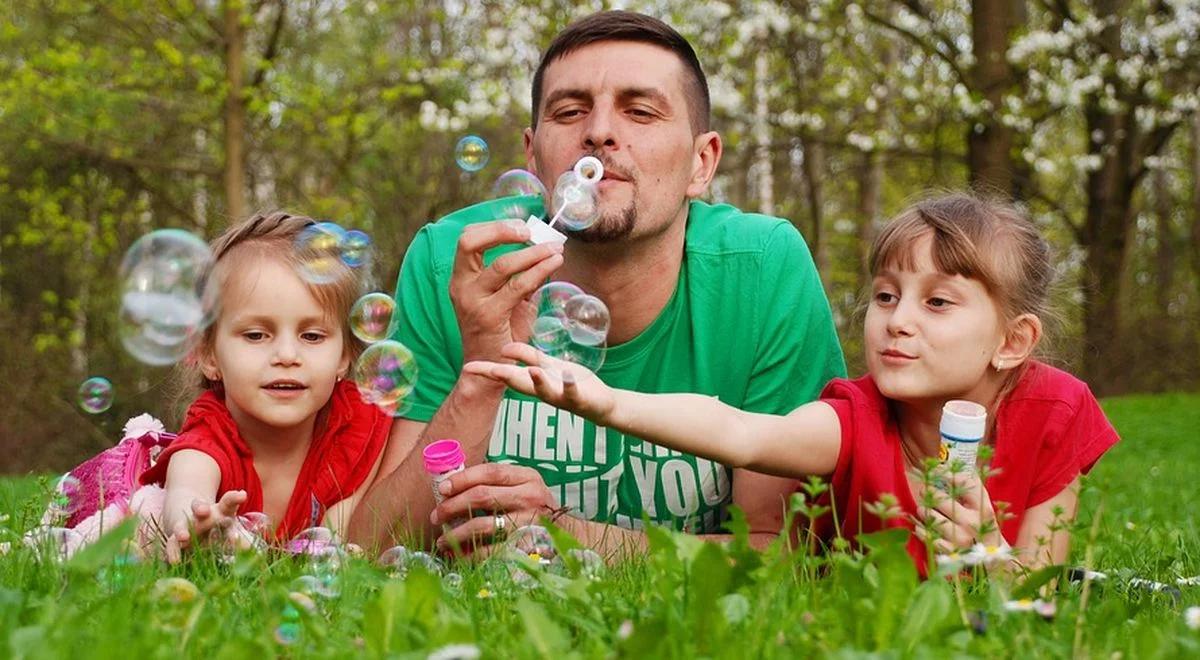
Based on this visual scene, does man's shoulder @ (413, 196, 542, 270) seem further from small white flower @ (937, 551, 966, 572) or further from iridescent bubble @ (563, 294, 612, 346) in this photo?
small white flower @ (937, 551, 966, 572)

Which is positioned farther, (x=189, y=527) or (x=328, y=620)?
(x=189, y=527)

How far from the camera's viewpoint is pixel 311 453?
2965 millimetres

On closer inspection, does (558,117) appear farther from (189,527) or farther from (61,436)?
(61,436)

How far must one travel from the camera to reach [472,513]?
270cm

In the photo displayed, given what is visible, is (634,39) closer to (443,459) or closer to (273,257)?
(273,257)

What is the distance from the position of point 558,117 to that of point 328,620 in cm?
161

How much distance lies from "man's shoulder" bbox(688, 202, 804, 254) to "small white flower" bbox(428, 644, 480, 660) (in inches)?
78.3

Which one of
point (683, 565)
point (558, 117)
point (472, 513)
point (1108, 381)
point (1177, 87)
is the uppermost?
point (1177, 87)

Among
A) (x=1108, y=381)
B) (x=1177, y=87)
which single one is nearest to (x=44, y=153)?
(x=1177, y=87)

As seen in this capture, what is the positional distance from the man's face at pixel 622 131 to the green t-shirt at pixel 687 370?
228 millimetres

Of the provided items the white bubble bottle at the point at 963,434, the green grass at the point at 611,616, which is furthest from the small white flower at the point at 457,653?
the white bubble bottle at the point at 963,434

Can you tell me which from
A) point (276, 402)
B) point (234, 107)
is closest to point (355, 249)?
point (276, 402)

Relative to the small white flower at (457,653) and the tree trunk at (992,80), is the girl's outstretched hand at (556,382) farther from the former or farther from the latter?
the tree trunk at (992,80)

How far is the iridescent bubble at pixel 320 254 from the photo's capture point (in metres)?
2.85
